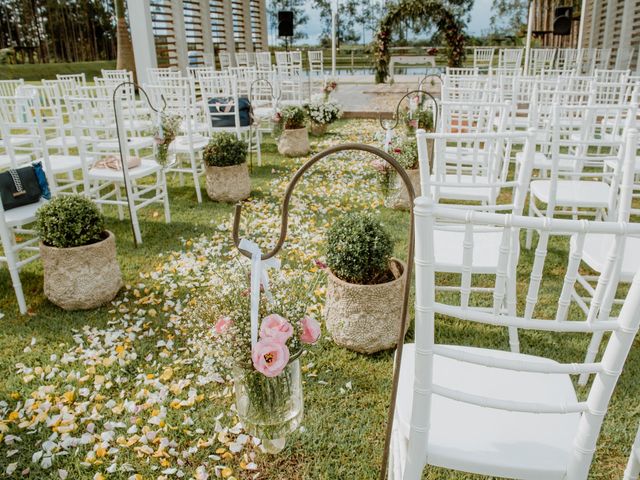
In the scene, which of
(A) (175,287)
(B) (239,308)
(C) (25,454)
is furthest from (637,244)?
(C) (25,454)

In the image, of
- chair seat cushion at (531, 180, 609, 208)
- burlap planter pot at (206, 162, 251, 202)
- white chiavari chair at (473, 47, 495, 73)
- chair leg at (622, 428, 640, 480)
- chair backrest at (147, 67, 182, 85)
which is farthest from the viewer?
white chiavari chair at (473, 47, 495, 73)

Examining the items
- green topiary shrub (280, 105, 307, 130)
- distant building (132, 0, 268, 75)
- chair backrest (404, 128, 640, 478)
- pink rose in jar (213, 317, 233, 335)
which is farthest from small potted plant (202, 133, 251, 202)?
distant building (132, 0, 268, 75)

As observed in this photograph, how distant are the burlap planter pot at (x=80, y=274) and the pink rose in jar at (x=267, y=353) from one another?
194 cm

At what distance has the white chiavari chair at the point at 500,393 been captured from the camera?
978 millimetres

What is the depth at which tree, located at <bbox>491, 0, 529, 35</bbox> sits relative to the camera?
31672 mm

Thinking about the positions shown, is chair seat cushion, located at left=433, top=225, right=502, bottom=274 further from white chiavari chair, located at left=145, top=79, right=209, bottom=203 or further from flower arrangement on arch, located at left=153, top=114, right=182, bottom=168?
white chiavari chair, located at left=145, top=79, right=209, bottom=203

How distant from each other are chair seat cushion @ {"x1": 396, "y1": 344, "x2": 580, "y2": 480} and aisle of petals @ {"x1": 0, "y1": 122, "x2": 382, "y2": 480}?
709 mm

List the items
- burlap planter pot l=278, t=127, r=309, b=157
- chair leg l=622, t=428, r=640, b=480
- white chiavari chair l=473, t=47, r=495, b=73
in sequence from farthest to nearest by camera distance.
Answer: white chiavari chair l=473, t=47, r=495, b=73 < burlap planter pot l=278, t=127, r=309, b=157 < chair leg l=622, t=428, r=640, b=480

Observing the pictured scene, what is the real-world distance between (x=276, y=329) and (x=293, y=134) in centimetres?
516

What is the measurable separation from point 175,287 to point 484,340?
1.87 metres

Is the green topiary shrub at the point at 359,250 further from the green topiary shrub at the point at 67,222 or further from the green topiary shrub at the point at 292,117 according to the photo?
the green topiary shrub at the point at 292,117

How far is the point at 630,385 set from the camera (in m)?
2.15

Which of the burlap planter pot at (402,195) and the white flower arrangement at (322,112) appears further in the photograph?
the white flower arrangement at (322,112)

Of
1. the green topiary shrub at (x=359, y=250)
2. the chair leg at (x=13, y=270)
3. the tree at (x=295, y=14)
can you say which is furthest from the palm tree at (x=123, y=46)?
the tree at (x=295, y=14)
